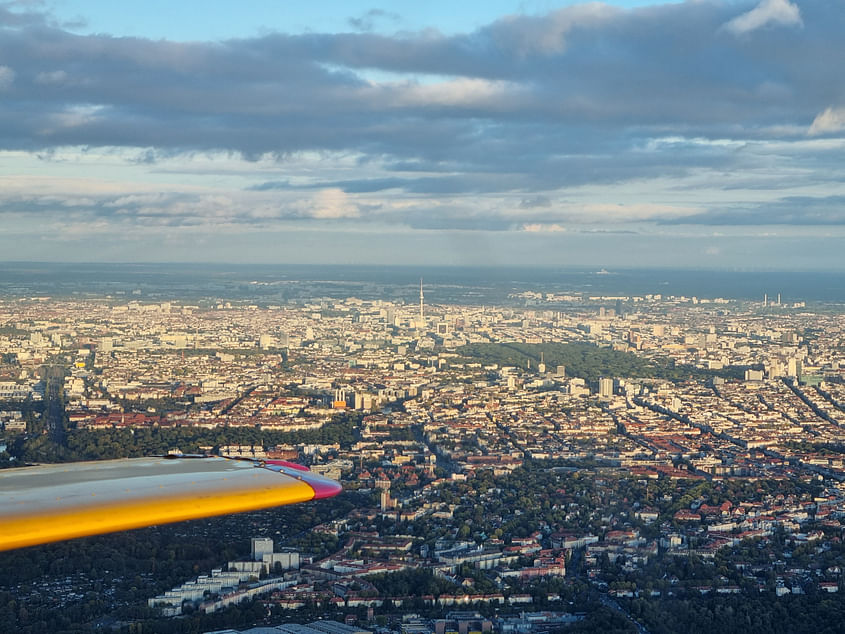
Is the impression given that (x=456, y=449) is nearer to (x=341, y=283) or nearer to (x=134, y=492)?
(x=134, y=492)

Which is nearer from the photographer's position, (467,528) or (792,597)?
(792,597)

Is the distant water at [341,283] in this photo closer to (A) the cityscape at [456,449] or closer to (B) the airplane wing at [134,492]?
(A) the cityscape at [456,449]

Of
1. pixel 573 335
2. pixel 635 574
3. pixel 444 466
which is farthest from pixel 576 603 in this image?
pixel 573 335

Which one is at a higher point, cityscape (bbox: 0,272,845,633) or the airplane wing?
the airplane wing

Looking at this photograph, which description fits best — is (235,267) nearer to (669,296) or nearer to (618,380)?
(669,296)

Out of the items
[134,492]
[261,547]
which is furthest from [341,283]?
[134,492]

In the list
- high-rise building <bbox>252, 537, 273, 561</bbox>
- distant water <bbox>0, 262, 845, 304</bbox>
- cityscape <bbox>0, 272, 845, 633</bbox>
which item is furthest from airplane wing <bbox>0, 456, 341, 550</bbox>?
distant water <bbox>0, 262, 845, 304</bbox>

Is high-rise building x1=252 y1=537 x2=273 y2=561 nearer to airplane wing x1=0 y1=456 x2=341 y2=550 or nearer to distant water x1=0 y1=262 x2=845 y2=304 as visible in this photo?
airplane wing x1=0 y1=456 x2=341 y2=550
